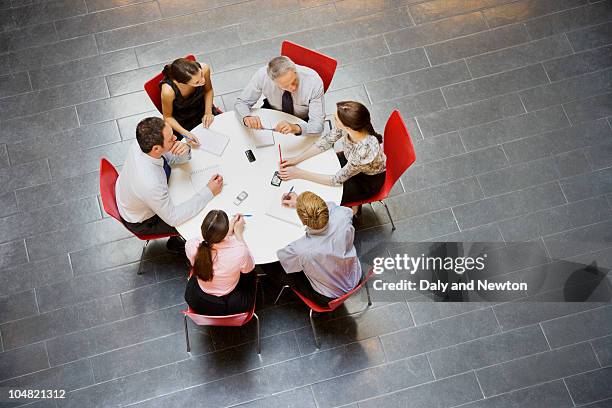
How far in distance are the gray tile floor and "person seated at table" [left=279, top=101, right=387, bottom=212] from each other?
0.85m

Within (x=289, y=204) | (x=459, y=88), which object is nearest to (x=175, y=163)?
(x=289, y=204)

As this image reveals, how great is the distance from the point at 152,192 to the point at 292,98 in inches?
45.8

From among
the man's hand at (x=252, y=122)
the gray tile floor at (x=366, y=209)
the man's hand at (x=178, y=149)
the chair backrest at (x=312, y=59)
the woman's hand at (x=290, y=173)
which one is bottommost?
the gray tile floor at (x=366, y=209)

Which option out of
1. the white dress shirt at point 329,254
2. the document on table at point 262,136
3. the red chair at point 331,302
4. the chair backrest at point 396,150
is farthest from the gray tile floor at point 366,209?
the document on table at point 262,136

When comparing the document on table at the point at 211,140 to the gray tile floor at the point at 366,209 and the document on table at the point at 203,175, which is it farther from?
the gray tile floor at the point at 366,209

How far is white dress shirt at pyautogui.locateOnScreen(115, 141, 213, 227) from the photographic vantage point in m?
3.49

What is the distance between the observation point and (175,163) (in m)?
3.71

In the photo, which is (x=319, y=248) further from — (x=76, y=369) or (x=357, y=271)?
(x=76, y=369)

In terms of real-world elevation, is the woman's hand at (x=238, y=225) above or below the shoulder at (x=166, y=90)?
below

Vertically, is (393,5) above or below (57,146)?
above

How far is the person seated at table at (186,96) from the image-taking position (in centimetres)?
373

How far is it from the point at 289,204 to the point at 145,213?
0.96 metres

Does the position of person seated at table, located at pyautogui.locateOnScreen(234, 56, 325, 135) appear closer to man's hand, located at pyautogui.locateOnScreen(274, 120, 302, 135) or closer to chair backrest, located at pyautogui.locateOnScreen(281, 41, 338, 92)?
man's hand, located at pyautogui.locateOnScreen(274, 120, 302, 135)

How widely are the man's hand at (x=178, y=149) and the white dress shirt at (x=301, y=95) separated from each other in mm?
485
